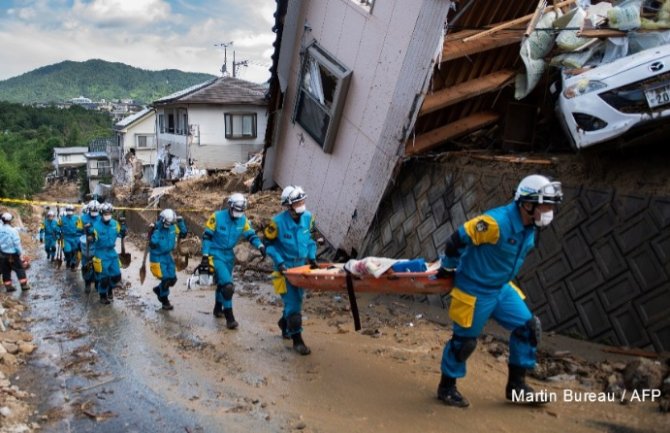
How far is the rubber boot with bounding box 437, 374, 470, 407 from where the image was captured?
16.2 ft

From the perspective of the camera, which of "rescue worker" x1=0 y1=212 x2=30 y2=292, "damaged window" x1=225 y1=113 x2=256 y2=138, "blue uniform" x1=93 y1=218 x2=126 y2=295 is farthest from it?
"damaged window" x1=225 y1=113 x2=256 y2=138

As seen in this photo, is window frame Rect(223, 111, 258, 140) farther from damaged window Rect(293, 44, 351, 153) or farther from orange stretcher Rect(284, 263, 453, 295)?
orange stretcher Rect(284, 263, 453, 295)

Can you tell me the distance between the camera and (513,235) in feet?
14.7

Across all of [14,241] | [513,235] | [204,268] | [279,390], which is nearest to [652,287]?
[513,235]

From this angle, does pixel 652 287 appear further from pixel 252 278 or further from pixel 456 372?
pixel 252 278

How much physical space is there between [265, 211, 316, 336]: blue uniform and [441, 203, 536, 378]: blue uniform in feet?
7.36

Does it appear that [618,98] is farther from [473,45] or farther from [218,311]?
[218,311]

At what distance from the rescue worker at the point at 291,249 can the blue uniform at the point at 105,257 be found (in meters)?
4.58

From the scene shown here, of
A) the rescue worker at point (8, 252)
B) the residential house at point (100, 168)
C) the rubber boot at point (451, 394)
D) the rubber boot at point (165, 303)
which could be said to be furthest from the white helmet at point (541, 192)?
the residential house at point (100, 168)

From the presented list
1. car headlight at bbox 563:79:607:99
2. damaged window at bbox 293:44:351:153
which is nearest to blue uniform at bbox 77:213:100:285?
damaged window at bbox 293:44:351:153

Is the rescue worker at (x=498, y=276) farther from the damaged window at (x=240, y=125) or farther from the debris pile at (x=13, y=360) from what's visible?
the damaged window at (x=240, y=125)

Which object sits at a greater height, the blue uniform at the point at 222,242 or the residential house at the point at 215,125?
the residential house at the point at 215,125

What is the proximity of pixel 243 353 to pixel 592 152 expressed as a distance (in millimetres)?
5314

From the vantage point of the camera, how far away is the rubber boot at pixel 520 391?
15.8ft
